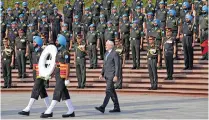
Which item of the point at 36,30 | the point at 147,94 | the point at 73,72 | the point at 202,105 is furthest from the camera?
the point at 36,30

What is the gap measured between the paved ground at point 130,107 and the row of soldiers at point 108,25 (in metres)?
2.34

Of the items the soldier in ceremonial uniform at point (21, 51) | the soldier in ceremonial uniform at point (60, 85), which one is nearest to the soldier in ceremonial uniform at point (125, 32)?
the soldier in ceremonial uniform at point (21, 51)

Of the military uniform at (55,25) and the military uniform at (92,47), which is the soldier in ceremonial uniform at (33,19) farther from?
the military uniform at (92,47)

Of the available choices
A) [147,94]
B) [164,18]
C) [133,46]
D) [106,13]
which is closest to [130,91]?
[147,94]

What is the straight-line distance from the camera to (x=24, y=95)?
22531 mm

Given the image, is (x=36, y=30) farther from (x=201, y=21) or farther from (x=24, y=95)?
(x=201, y=21)

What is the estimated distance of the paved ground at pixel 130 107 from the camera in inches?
609

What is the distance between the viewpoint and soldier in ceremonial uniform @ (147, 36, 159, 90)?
72.0ft

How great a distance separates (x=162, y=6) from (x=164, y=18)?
0.58 m

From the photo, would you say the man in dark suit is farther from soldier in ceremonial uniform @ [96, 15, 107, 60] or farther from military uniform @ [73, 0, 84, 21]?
military uniform @ [73, 0, 84, 21]

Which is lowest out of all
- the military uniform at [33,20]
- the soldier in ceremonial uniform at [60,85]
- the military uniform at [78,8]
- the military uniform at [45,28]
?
the soldier in ceremonial uniform at [60,85]

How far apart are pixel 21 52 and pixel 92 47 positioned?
2.75m

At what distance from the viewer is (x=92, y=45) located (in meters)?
24.8

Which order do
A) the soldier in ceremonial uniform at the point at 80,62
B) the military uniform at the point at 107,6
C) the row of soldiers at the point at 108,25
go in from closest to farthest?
1. the soldier in ceremonial uniform at the point at 80,62
2. the row of soldiers at the point at 108,25
3. the military uniform at the point at 107,6
